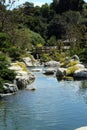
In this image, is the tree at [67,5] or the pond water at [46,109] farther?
the tree at [67,5]

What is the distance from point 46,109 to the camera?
A: 57.6ft

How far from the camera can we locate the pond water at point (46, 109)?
14867mm

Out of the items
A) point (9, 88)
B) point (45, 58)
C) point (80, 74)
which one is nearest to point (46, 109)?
point (9, 88)

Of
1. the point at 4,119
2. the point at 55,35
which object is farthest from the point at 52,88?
the point at 55,35

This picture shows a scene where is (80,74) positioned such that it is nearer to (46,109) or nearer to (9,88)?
(9,88)

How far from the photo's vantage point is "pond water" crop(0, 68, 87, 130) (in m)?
14.9

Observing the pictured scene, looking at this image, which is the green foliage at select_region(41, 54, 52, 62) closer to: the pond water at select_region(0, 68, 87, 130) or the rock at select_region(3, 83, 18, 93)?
the pond water at select_region(0, 68, 87, 130)

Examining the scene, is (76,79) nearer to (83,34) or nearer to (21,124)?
(21,124)

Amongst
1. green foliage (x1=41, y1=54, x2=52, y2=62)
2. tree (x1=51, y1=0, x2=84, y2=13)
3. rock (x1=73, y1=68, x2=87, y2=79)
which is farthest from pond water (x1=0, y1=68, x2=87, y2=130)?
tree (x1=51, y1=0, x2=84, y2=13)

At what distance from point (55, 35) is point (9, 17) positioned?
30.1m

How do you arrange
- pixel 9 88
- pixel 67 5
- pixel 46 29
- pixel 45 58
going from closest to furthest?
pixel 9 88, pixel 45 58, pixel 46 29, pixel 67 5

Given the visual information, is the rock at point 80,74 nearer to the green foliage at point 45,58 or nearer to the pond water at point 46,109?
the pond water at point 46,109

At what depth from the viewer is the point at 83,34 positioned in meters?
57.0

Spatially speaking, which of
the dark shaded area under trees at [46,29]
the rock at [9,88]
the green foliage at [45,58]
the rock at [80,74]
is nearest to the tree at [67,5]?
the dark shaded area under trees at [46,29]
